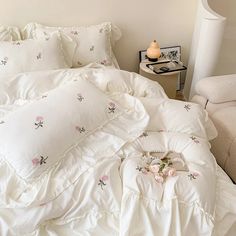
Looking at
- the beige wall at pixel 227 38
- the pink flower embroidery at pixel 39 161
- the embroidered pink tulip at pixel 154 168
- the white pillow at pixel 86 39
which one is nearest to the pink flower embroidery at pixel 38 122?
the pink flower embroidery at pixel 39 161

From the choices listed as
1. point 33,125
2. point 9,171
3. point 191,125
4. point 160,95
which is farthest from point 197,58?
point 9,171

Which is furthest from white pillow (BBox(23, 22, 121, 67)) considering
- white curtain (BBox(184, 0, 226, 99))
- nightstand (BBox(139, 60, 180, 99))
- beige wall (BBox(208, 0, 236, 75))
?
beige wall (BBox(208, 0, 236, 75))

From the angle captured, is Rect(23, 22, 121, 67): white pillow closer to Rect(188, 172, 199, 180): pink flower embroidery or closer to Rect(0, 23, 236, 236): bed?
Rect(0, 23, 236, 236): bed

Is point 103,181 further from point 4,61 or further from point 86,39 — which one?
point 86,39

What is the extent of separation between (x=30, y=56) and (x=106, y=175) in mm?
1074

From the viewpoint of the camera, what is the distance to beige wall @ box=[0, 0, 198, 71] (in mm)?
2160

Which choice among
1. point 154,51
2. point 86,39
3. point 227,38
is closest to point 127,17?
point 154,51

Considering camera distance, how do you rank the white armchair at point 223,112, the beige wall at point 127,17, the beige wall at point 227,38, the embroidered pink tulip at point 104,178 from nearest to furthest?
the embroidered pink tulip at point 104,178 < the white armchair at point 223,112 < the beige wall at point 127,17 < the beige wall at point 227,38

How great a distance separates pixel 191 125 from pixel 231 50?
1.74m

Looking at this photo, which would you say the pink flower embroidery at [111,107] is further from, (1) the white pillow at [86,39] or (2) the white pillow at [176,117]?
(1) the white pillow at [86,39]

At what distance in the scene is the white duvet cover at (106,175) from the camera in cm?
108

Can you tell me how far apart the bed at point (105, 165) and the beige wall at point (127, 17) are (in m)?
0.65

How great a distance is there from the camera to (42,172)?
118 cm

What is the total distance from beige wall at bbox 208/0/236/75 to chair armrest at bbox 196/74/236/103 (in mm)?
816
